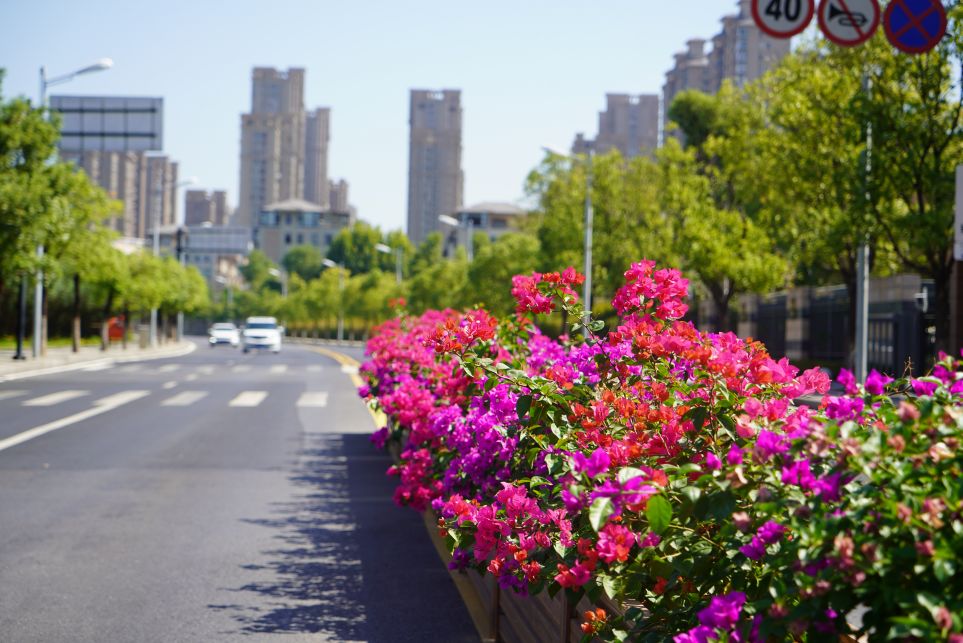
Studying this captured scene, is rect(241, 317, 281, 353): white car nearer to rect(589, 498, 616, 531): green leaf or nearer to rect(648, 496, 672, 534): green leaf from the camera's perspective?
rect(589, 498, 616, 531): green leaf

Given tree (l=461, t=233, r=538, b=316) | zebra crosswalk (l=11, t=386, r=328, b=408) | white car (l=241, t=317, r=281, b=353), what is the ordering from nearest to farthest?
1. zebra crosswalk (l=11, t=386, r=328, b=408)
2. tree (l=461, t=233, r=538, b=316)
3. white car (l=241, t=317, r=281, b=353)

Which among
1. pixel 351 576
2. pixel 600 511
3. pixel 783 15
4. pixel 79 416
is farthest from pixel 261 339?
pixel 600 511

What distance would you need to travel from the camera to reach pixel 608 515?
130 inches

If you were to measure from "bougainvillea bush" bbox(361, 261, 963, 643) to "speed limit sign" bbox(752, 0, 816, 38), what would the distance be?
530 cm

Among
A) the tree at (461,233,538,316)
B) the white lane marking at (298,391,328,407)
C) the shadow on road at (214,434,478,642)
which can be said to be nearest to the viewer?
the shadow on road at (214,434,478,642)

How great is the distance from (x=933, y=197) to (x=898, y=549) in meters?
22.1

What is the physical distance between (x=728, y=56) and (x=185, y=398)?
140m

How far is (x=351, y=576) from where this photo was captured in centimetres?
817

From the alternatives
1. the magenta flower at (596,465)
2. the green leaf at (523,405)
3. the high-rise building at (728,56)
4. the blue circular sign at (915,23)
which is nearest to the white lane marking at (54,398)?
the blue circular sign at (915,23)

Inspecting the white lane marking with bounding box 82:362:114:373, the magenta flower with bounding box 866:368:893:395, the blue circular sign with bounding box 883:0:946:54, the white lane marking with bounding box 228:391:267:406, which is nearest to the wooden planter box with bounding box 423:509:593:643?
the magenta flower with bounding box 866:368:893:395

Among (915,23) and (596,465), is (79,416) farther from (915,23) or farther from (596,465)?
(596,465)

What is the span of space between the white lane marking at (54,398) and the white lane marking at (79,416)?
0.73 meters

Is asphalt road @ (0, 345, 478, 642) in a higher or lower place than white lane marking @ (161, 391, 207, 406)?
higher

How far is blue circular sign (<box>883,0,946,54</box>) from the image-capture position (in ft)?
40.2
